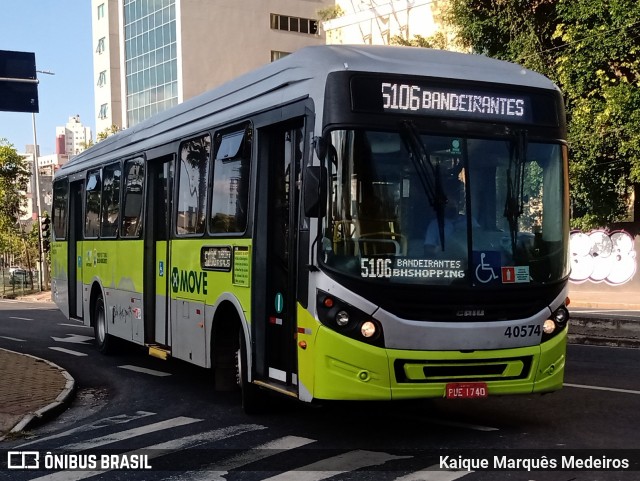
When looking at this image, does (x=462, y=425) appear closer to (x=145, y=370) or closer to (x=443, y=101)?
(x=443, y=101)

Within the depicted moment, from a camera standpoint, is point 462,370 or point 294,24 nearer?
point 462,370

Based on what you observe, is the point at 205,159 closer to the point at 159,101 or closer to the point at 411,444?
the point at 411,444

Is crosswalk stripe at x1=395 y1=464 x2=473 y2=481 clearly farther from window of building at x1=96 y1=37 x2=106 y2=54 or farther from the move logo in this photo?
window of building at x1=96 y1=37 x2=106 y2=54

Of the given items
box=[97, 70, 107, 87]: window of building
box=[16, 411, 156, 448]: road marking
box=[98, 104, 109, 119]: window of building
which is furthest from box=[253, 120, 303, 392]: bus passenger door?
box=[97, 70, 107, 87]: window of building

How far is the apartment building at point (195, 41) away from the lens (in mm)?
65688

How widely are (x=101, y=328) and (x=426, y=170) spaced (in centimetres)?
958

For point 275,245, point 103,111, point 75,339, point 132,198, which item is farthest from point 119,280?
point 103,111

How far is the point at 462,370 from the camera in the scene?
7.72 m

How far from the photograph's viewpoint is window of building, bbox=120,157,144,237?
13047mm

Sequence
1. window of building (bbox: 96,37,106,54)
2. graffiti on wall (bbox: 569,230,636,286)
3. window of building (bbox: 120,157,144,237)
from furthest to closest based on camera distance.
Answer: window of building (bbox: 96,37,106,54) < graffiti on wall (bbox: 569,230,636,286) < window of building (bbox: 120,157,144,237)

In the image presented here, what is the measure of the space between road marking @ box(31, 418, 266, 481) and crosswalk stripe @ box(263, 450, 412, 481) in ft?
4.69

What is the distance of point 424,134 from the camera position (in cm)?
778

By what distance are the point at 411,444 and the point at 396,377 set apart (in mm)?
736

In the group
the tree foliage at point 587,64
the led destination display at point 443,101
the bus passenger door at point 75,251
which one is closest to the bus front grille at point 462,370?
the led destination display at point 443,101
